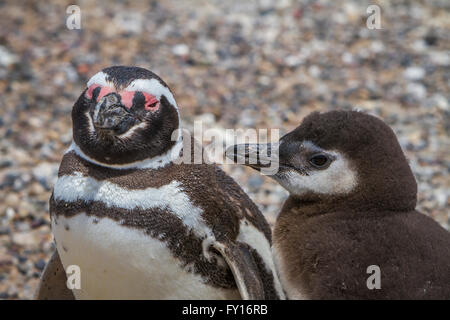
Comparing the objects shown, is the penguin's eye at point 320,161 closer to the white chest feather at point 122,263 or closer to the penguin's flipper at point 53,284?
the white chest feather at point 122,263

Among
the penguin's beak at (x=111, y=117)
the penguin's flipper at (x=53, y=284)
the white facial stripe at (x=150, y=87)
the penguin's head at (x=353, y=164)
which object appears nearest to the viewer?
the penguin's head at (x=353, y=164)

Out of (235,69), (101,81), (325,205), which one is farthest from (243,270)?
(235,69)

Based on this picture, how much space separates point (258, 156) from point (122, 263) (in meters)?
0.65

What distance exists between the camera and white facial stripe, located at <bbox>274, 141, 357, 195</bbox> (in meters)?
2.64

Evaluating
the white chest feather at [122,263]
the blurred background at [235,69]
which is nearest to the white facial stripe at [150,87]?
the white chest feather at [122,263]

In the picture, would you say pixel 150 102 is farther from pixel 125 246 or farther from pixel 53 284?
pixel 53 284

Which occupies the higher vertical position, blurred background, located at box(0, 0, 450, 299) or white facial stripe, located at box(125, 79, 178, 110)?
white facial stripe, located at box(125, 79, 178, 110)

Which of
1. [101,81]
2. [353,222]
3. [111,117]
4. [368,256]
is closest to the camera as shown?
[368,256]

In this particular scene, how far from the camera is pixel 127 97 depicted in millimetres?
2811

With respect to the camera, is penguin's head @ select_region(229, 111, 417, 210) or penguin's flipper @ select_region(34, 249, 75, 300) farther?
penguin's flipper @ select_region(34, 249, 75, 300)

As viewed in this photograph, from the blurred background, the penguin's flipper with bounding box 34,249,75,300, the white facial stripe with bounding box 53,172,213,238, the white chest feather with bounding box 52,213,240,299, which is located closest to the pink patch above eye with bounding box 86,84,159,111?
the white facial stripe with bounding box 53,172,213,238

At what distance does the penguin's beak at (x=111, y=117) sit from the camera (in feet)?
8.95

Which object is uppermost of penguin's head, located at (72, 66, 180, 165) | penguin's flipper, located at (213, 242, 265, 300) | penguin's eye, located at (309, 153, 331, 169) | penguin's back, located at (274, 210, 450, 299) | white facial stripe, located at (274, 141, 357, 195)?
penguin's head, located at (72, 66, 180, 165)

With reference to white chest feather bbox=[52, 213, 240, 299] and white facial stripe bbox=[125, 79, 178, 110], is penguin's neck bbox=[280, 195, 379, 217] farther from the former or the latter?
white facial stripe bbox=[125, 79, 178, 110]
